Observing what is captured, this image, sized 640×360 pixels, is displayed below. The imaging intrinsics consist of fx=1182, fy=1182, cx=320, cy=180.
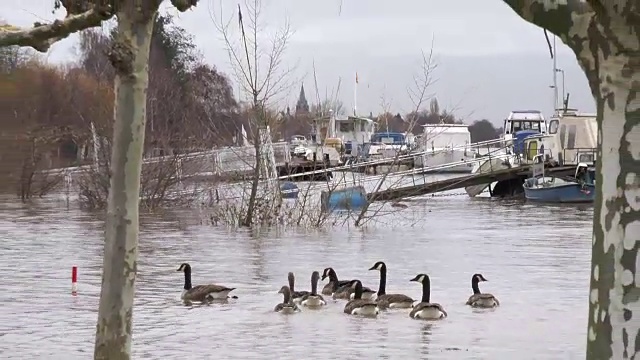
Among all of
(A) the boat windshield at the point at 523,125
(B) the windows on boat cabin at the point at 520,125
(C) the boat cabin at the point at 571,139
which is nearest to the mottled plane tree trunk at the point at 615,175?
(C) the boat cabin at the point at 571,139

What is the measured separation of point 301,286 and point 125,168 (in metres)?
15.8

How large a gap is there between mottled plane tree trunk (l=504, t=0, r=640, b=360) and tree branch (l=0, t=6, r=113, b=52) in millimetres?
3248

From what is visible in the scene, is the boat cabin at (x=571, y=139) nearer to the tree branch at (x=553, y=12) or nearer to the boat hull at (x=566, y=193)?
the boat hull at (x=566, y=193)

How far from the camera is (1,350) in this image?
15188 millimetres

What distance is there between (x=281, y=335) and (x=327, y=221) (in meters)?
20.9

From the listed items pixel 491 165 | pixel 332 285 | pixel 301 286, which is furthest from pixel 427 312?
pixel 491 165

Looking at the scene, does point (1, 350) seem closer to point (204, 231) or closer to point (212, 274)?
point (212, 274)

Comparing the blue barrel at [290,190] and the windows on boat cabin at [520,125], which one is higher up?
the windows on boat cabin at [520,125]

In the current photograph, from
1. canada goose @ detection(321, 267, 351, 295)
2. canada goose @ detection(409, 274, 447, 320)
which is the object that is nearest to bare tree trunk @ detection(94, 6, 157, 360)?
canada goose @ detection(409, 274, 447, 320)

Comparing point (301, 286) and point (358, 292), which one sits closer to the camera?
point (358, 292)

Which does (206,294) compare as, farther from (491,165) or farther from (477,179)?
(491,165)

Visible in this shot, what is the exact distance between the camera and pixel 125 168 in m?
7.82

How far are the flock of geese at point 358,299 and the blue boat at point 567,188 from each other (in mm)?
35287

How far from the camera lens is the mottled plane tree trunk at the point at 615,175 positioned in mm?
5812
